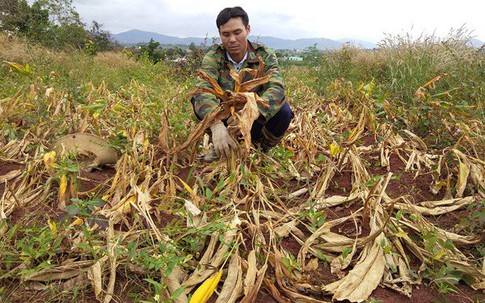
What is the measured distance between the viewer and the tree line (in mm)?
11789

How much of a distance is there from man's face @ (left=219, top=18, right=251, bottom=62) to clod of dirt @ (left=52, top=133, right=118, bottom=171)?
947 millimetres

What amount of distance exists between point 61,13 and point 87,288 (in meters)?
24.9

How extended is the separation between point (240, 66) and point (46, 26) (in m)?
17.0

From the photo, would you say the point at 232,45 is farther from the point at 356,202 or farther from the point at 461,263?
the point at 461,263

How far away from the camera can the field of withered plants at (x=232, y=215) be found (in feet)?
4.05

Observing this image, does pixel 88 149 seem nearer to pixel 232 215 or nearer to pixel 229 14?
pixel 232 215

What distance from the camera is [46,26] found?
1611 centimetres

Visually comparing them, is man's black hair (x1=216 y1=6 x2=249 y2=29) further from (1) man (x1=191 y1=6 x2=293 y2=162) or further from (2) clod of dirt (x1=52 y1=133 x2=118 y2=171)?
(2) clod of dirt (x1=52 y1=133 x2=118 y2=171)

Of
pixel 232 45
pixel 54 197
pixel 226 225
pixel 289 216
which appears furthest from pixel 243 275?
pixel 232 45

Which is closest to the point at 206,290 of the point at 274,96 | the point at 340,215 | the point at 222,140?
the point at 222,140

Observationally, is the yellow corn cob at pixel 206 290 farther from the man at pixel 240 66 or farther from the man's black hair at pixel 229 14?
the man's black hair at pixel 229 14

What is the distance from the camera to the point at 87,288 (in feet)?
4.03

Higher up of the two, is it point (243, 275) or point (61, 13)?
point (61, 13)

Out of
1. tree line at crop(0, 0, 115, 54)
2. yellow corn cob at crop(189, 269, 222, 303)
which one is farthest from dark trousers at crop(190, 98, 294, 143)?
tree line at crop(0, 0, 115, 54)
